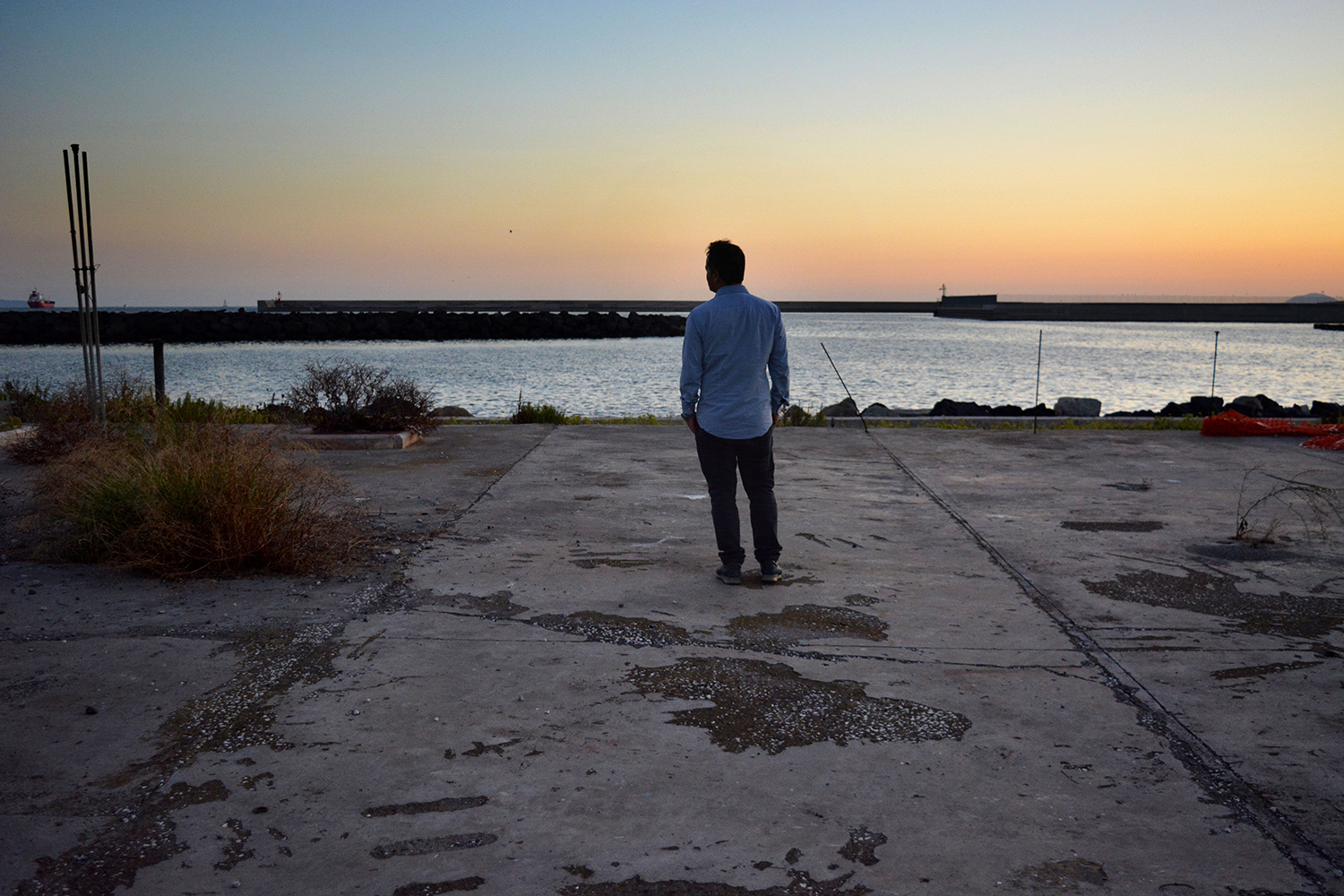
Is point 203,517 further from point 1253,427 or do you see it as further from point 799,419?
point 1253,427

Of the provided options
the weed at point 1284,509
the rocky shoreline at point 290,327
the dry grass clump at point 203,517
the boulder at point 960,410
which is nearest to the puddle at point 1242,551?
the weed at point 1284,509

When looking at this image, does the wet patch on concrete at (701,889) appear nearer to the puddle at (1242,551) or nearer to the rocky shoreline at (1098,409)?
the puddle at (1242,551)

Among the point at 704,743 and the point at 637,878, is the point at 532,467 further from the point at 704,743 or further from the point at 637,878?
the point at 637,878

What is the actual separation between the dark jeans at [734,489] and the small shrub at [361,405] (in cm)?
599

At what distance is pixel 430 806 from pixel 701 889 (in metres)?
0.90

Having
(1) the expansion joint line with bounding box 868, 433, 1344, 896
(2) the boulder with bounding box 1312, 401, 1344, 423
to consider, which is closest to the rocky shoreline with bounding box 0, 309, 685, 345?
(2) the boulder with bounding box 1312, 401, 1344, 423

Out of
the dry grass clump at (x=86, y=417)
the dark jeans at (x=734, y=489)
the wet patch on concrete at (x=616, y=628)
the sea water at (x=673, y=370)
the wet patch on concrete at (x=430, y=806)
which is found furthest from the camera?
the sea water at (x=673, y=370)

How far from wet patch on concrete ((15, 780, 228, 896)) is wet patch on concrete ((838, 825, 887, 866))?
185cm

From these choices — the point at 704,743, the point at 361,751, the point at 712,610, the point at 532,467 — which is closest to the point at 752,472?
the point at 712,610

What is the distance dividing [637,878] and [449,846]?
551 millimetres

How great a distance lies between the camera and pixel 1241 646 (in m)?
4.29

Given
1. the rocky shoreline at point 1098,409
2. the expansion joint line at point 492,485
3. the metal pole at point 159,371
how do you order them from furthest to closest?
the rocky shoreline at point 1098,409, the metal pole at point 159,371, the expansion joint line at point 492,485

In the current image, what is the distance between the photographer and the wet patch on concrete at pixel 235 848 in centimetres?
257

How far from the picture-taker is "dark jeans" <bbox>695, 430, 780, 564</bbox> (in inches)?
205
